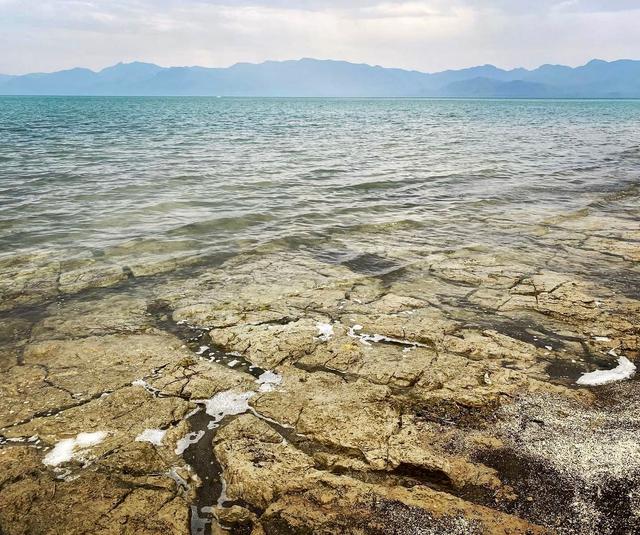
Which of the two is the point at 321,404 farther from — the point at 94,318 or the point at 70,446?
the point at 94,318

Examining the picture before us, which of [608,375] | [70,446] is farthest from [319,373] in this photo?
[608,375]

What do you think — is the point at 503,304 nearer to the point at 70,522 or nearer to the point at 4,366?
the point at 70,522

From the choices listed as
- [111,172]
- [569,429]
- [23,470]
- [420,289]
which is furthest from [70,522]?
[111,172]

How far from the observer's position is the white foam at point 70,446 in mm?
3738

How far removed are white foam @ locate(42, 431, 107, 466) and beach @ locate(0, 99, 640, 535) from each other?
0.07 feet

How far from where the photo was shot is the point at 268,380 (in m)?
4.90

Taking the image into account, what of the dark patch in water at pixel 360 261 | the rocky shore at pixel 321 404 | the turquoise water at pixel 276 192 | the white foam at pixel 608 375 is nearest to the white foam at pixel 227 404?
the rocky shore at pixel 321 404

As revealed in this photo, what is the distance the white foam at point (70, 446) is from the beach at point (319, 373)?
22 mm

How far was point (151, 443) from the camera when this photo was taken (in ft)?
12.9

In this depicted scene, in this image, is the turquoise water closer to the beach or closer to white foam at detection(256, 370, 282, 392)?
the beach

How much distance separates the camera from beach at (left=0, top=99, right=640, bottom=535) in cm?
332

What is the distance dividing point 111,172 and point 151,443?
57.4 ft

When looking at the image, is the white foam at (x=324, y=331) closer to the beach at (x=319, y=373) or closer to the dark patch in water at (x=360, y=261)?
the beach at (x=319, y=373)

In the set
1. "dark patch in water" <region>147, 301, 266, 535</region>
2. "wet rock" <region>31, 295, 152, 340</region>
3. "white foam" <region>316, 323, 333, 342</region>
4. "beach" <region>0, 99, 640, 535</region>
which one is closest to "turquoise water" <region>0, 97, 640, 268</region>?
"beach" <region>0, 99, 640, 535</region>
